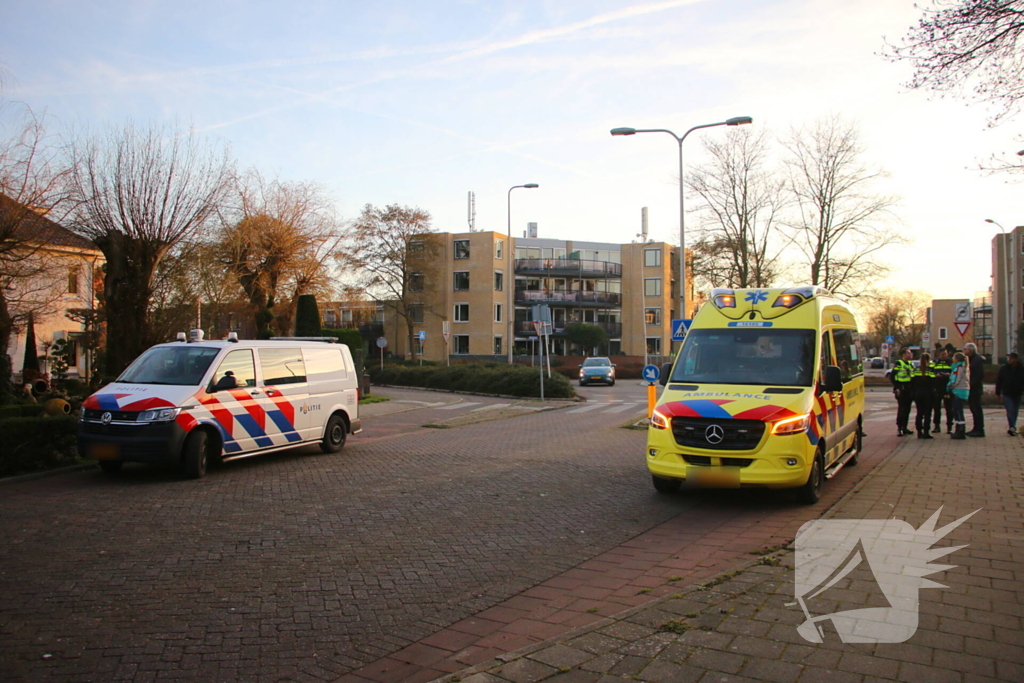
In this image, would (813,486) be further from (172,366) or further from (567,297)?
(567,297)

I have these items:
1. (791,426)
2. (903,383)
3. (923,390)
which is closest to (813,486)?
(791,426)

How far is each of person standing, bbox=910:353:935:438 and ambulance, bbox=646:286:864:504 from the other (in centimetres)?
510

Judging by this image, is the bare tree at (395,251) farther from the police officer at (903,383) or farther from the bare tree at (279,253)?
the police officer at (903,383)

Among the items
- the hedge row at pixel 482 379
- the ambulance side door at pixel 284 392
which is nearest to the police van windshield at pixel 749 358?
the ambulance side door at pixel 284 392

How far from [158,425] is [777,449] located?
7530 millimetres

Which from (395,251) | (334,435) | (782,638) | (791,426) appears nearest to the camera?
(782,638)

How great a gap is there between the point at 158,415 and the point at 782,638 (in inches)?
321

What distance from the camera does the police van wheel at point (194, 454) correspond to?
9844 millimetres

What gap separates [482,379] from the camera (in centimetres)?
2969

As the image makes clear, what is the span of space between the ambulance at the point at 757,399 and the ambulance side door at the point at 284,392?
5.78 meters

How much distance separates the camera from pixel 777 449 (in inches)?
310

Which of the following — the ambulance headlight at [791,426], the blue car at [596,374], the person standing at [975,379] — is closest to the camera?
the ambulance headlight at [791,426]

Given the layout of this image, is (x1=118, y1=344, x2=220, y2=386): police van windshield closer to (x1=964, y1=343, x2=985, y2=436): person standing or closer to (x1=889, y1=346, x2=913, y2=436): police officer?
(x1=889, y1=346, x2=913, y2=436): police officer

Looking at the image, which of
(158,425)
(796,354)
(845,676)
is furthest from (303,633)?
(796,354)
